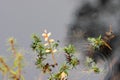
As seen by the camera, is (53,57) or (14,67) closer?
(14,67)

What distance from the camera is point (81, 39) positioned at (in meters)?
2.81

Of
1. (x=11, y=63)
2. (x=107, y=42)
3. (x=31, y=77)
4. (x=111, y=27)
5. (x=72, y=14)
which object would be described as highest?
(x=72, y=14)

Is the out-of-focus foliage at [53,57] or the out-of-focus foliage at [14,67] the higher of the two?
the out-of-focus foliage at [53,57]

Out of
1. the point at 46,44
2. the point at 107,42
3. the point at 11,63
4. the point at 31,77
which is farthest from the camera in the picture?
the point at 107,42

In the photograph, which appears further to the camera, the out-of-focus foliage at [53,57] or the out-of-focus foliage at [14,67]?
the out-of-focus foliage at [53,57]

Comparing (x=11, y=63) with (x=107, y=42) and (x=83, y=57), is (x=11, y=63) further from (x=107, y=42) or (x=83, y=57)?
(x=107, y=42)

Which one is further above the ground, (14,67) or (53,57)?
(53,57)

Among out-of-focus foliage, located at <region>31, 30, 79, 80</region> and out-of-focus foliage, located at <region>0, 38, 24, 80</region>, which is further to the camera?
out-of-focus foliage, located at <region>31, 30, 79, 80</region>

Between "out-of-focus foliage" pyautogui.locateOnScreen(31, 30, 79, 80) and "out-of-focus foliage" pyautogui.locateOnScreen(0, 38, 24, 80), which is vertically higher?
"out-of-focus foliage" pyautogui.locateOnScreen(31, 30, 79, 80)

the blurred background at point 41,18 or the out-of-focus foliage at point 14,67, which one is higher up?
the blurred background at point 41,18

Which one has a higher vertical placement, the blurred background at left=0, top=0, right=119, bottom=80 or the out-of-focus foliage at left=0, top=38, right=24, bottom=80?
the blurred background at left=0, top=0, right=119, bottom=80

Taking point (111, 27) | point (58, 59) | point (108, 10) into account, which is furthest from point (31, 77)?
point (108, 10)

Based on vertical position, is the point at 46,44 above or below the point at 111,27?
below

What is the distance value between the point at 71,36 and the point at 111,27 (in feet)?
1.03
